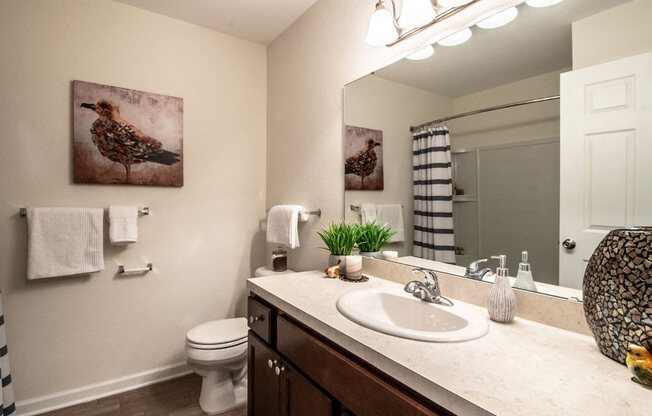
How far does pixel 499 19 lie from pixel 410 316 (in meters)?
1.11

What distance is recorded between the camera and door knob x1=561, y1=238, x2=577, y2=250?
3.13ft

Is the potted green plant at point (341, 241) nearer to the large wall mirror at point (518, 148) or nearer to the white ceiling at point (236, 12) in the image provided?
the large wall mirror at point (518, 148)

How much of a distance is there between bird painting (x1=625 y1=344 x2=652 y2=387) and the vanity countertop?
0.02 meters

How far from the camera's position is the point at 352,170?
178cm

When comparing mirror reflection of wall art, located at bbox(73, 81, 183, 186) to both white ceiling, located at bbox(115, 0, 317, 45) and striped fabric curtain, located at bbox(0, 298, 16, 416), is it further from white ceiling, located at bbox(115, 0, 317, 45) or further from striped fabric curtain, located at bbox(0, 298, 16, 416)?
striped fabric curtain, located at bbox(0, 298, 16, 416)

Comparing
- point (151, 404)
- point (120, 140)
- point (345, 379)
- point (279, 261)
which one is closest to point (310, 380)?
point (345, 379)

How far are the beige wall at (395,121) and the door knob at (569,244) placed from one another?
0.61m

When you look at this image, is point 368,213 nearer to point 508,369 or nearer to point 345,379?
point 345,379

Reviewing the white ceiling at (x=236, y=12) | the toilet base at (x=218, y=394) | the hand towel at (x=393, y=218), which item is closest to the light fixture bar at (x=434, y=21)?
the hand towel at (x=393, y=218)

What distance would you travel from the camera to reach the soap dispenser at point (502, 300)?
97 centimetres

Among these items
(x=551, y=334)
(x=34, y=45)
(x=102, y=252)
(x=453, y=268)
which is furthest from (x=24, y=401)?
(x=551, y=334)

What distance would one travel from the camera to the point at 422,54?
1405 mm

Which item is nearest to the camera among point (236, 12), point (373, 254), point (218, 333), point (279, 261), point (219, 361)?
point (373, 254)

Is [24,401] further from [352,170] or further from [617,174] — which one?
[617,174]
